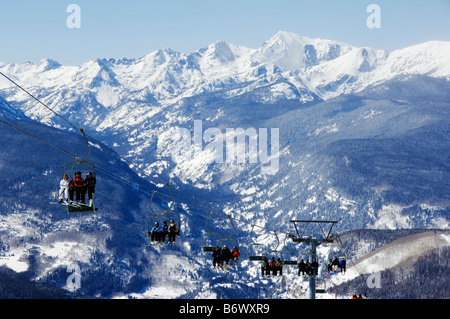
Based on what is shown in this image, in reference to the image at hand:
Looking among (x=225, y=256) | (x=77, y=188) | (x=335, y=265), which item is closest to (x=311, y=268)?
(x=225, y=256)

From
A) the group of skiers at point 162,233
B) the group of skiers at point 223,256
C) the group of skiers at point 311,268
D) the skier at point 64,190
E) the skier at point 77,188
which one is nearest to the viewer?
the skier at point 64,190

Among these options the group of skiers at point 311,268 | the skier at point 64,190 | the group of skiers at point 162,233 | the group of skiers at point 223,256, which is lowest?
the group of skiers at point 311,268

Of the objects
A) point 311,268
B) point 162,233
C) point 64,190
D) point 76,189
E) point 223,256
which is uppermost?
point 76,189

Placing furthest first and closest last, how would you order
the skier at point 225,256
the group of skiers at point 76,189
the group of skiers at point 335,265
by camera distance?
the group of skiers at point 335,265, the skier at point 225,256, the group of skiers at point 76,189

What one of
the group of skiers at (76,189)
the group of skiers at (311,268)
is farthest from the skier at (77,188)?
the group of skiers at (311,268)

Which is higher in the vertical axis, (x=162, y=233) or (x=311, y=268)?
(x=162, y=233)

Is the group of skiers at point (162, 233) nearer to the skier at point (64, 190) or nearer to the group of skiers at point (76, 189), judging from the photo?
the group of skiers at point (76, 189)

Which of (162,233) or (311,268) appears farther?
(311,268)

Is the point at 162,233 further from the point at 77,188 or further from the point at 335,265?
the point at 335,265

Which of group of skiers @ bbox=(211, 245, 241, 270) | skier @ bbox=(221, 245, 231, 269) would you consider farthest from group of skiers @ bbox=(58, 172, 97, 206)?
skier @ bbox=(221, 245, 231, 269)

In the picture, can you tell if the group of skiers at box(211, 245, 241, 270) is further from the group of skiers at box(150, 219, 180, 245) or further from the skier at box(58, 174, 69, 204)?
the skier at box(58, 174, 69, 204)

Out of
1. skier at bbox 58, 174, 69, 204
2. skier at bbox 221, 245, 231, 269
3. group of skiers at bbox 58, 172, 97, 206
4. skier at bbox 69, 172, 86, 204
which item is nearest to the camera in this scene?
skier at bbox 58, 174, 69, 204
